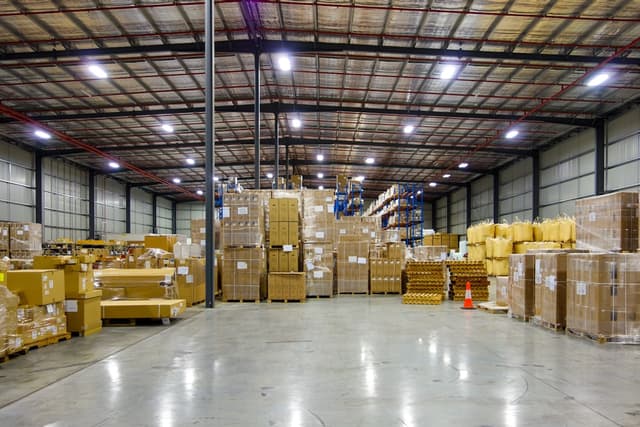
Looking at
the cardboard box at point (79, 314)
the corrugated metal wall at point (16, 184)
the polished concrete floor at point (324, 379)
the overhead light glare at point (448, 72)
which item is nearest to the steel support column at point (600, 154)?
the overhead light glare at point (448, 72)

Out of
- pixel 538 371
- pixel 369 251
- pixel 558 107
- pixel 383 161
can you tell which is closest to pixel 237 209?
pixel 369 251

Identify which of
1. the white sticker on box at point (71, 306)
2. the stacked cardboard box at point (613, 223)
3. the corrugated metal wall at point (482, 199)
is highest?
the corrugated metal wall at point (482, 199)

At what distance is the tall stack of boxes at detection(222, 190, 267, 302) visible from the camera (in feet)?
37.1

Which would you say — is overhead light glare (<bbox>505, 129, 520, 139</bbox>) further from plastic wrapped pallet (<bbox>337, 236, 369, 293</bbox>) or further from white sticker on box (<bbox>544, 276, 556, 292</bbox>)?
white sticker on box (<bbox>544, 276, 556, 292</bbox>)

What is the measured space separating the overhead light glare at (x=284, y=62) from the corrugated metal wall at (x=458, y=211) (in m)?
25.1

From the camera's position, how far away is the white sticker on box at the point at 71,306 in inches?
271

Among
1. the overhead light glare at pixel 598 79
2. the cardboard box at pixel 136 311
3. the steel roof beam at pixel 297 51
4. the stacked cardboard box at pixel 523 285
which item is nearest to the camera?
the cardboard box at pixel 136 311

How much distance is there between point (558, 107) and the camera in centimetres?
1772

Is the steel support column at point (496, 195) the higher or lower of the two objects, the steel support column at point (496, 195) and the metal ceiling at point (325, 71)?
the lower

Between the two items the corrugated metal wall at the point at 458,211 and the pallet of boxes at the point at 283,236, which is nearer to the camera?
the pallet of boxes at the point at 283,236

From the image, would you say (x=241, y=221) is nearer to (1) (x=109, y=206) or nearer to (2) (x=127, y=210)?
(1) (x=109, y=206)

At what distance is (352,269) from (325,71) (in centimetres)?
699

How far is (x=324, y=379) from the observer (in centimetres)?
452

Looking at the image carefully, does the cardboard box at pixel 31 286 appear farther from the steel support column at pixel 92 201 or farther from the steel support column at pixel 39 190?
the steel support column at pixel 92 201
